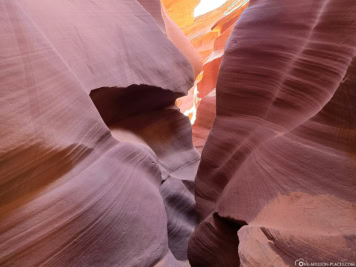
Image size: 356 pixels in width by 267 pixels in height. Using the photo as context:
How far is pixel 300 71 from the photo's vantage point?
1630 mm

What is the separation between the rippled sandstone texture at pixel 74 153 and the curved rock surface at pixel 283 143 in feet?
1.57

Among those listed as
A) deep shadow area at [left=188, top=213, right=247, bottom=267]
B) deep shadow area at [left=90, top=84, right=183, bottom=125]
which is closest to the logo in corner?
deep shadow area at [left=188, top=213, right=247, bottom=267]

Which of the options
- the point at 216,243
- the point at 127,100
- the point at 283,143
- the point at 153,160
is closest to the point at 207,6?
the point at 127,100

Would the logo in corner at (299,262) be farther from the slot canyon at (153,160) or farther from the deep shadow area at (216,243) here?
the deep shadow area at (216,243)

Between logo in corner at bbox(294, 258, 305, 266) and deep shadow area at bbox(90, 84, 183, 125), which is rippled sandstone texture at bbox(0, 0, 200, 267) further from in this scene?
logo in corner at bbox(294, 258, 305, 266)

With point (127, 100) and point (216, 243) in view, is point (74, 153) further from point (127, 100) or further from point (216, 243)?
point (127, 100)

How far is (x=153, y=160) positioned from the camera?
204 cm

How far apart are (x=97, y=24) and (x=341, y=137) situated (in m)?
1.96

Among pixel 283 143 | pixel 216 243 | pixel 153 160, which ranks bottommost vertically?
pixel 216 243

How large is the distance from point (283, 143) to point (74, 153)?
1.11m

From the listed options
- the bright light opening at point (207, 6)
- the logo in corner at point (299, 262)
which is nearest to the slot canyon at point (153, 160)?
the logo in corner at point (299, 262)

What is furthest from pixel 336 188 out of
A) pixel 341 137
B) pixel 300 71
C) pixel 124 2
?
pixel 124 2

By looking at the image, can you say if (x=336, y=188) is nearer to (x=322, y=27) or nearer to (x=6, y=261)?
(x=322, y=27)

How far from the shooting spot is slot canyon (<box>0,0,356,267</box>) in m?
1.18
